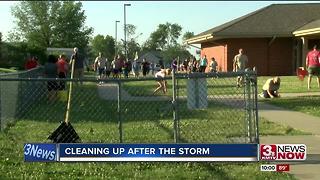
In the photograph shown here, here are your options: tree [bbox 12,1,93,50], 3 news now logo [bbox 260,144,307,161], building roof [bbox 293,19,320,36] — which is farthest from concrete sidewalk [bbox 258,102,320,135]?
tree [bbox 12,1,93,50]

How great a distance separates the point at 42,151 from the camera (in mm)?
7473

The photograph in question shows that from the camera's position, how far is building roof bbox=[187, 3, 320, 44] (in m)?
35.8

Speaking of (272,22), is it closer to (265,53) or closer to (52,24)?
(265,53)

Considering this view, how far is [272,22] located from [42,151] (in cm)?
3192

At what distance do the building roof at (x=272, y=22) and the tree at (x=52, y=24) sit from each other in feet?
158

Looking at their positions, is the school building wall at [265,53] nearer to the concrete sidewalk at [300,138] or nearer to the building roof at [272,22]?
the building roof at [272,22]

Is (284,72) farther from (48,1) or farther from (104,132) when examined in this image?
(48,1)

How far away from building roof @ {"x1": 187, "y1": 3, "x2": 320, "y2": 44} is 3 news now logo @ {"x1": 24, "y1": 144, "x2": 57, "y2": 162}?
28.9 metres

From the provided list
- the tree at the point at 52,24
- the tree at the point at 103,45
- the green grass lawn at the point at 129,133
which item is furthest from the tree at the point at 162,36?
the green grass lawn at the point at 129,133

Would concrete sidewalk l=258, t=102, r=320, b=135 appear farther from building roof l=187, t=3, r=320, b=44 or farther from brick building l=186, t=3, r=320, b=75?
brick building l=186, t=3, r=320, b=75

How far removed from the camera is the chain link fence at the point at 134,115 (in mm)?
8310

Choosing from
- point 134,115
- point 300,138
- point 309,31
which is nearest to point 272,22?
point 309,31

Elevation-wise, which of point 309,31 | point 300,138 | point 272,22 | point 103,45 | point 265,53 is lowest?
point 300,138

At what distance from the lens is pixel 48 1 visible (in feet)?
302
